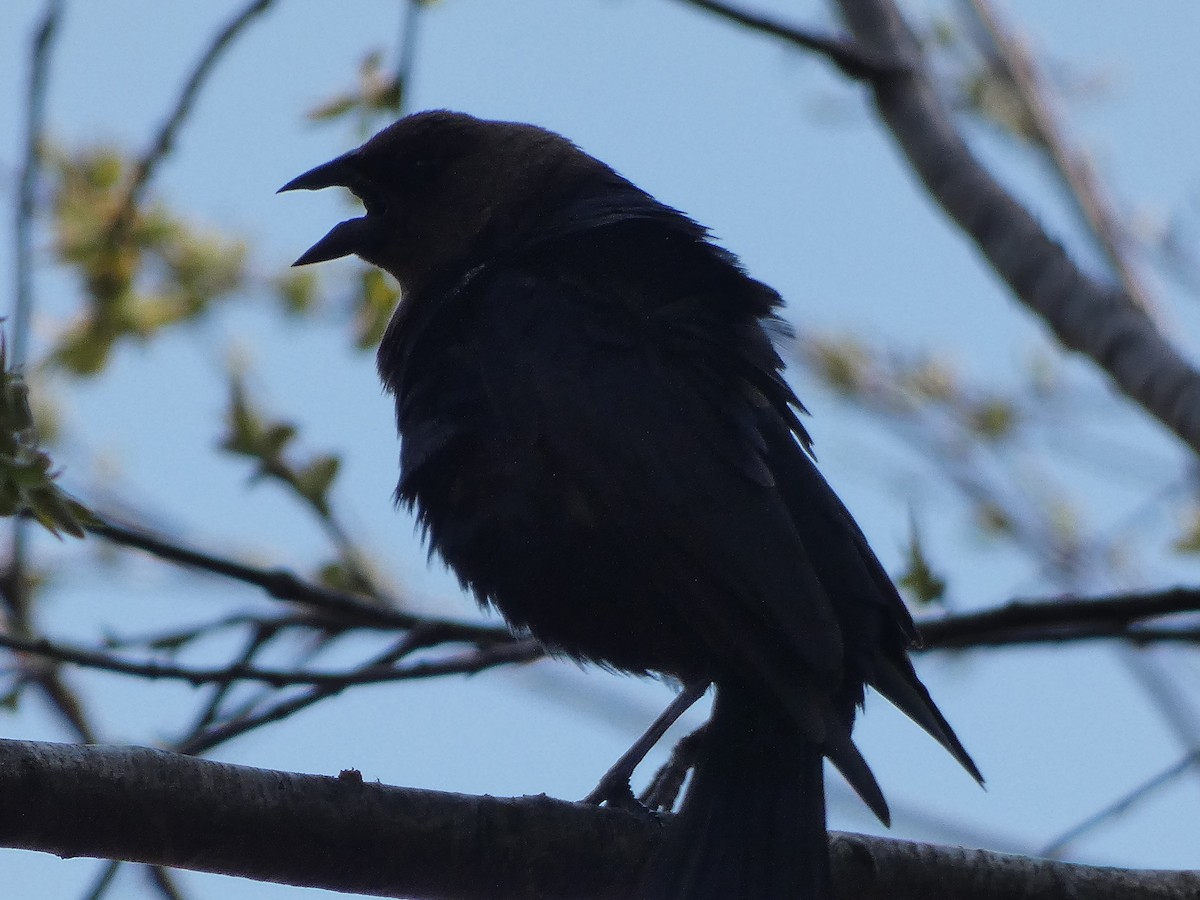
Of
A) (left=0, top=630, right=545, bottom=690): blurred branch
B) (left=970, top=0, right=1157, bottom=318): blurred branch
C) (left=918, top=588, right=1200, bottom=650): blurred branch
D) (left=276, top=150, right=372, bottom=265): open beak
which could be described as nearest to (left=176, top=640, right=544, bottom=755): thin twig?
(left=0, top=630, right=545, bottom=690): blurred branch

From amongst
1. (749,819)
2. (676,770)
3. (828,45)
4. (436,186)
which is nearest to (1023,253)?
(828,45)

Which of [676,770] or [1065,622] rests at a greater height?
[676,770]

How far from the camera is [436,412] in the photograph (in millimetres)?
3518

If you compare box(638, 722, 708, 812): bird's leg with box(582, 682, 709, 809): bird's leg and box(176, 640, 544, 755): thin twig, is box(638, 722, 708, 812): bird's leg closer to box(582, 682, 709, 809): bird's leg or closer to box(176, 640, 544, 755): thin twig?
box(582, 682, 709, 809): bird's leg

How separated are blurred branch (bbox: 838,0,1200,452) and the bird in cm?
56

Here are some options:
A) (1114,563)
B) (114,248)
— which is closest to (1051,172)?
(1114,563)

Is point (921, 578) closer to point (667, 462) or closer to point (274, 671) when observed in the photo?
point (667, 462)

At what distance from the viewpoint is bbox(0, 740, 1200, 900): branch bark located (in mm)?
2041

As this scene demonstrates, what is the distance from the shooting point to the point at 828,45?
4008 millimetres

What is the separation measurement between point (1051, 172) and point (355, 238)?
2514 mm

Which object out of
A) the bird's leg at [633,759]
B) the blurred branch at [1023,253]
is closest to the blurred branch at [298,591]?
the bird's leg at [633,759]

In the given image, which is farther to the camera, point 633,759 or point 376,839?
point 633,759

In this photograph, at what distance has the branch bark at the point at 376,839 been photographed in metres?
2.04

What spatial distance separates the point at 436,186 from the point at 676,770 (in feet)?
7.10
